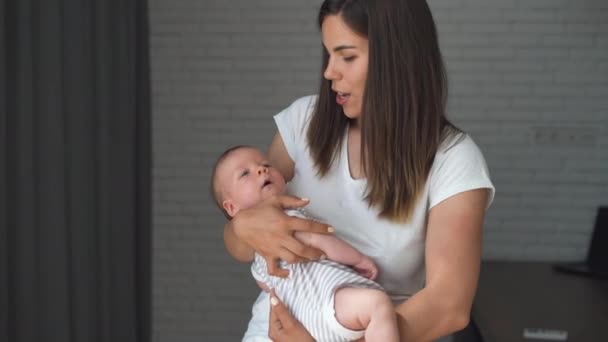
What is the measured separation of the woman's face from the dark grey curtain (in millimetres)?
1086

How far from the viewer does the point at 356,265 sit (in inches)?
67.4

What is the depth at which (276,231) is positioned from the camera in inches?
64.6

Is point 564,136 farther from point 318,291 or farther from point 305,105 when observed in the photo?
point 318,291

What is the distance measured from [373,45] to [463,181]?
357 mm

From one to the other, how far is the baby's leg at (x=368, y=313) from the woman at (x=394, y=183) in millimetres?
70

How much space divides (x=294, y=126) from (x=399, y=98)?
1.19 feet

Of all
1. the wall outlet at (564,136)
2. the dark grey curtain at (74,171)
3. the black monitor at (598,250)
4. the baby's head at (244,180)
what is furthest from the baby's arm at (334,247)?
the wall outlet at (564,136)

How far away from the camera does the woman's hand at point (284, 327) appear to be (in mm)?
1601

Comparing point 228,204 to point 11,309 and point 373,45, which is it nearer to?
point 373,45

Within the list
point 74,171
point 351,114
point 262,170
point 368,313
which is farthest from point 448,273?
point 74,171

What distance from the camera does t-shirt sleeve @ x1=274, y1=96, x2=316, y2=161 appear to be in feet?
6.39

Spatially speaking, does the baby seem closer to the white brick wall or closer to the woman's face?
the woman's face

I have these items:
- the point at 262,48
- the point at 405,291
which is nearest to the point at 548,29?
the point at 262,48

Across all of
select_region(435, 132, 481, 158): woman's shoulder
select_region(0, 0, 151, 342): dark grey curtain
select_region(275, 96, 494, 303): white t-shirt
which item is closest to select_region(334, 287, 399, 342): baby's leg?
select_region(275, 96, 494, 303): white t-shirt
